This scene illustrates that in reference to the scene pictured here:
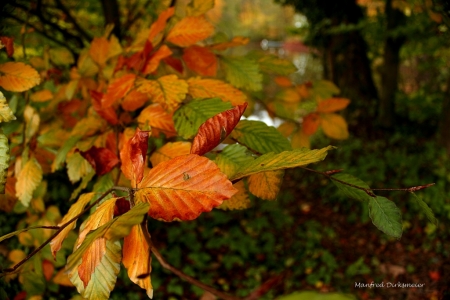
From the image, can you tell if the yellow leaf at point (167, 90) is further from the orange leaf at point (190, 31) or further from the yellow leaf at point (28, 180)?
the yellow leaf at point (28, 180)

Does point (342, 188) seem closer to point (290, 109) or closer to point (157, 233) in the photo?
point (290, 109)

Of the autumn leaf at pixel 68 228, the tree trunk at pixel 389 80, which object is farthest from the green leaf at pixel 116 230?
the tree trunk at pixel 389 80

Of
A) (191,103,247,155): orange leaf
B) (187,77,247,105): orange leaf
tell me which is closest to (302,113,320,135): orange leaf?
(187,77,247,105): orange leaf

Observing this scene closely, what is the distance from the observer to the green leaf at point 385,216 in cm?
46

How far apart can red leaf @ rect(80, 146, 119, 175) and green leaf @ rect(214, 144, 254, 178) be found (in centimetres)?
22

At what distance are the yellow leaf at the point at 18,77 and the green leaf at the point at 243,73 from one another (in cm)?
44

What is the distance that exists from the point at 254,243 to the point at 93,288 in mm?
3085

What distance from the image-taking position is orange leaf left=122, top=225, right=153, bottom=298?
1.41ft

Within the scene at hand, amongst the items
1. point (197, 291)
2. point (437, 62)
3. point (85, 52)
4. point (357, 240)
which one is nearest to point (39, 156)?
point (85, 52)

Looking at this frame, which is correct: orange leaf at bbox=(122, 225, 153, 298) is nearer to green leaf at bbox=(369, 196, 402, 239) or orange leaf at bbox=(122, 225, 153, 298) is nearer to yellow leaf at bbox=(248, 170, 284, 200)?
yellow leaf at bbox=(248, 170, 284, 200)

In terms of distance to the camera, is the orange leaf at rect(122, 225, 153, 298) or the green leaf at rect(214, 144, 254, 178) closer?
the orange leaf at rect(122, 225, 153, 298)

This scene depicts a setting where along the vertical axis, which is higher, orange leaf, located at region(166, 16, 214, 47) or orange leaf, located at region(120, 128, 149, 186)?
orange leaf, located at region(166, 16, 214, 47)

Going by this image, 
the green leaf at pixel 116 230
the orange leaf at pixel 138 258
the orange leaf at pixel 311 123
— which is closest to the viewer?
the green leaf at pixel 116 230

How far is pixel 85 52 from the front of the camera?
101cm
